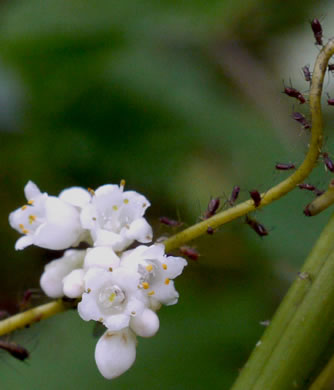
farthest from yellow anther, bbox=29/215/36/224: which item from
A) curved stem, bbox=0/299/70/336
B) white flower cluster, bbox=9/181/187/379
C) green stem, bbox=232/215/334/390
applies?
green stem, bbox=232/215/334/390

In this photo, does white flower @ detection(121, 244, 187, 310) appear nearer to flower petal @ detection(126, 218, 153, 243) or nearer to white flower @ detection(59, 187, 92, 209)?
flower petal @ detection(126, 218, 153, 243)

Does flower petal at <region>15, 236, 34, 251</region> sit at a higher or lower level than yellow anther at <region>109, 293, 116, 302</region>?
higher

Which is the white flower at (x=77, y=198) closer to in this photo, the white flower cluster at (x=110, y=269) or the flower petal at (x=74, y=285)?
the white flower cluster at (x=110, y=269)

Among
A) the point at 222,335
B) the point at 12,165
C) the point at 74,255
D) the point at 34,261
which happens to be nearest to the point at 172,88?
the point at 12,165

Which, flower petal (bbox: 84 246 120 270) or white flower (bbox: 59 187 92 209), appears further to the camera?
white flower (bbox: 59 187 92 209)

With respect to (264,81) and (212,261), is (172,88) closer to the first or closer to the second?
(264,81)

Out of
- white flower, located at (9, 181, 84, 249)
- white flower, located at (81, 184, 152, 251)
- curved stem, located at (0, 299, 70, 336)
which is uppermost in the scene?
white flower, located at (81, 184, 152, 251)

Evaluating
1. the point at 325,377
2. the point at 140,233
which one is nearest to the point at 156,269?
the point at 140,233
